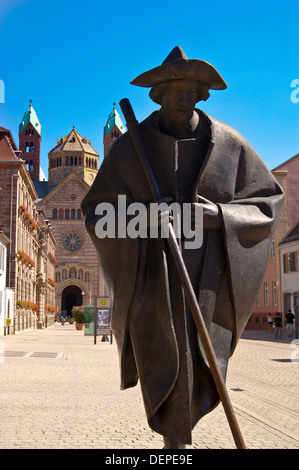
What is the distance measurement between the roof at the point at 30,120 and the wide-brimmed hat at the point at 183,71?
114577mm

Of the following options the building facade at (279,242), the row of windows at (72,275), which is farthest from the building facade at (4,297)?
the row of windows at (72,275)

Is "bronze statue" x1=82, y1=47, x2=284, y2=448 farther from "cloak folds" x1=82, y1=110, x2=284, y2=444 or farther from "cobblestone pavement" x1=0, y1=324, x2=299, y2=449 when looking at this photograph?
"cobblestone pavement" x1=0, y1=324, x2=299, y2=449

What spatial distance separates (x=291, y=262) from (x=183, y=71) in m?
37.9

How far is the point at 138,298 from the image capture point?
10.4 ft

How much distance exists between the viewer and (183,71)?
325 centimetres

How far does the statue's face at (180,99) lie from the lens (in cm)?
331

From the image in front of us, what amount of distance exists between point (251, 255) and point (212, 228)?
0.27 metres

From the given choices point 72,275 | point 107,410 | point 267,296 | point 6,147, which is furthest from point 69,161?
point 107,410

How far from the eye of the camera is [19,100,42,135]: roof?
114m

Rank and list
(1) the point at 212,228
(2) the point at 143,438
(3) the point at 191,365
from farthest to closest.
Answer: (2) the point at 143,438 < (1) the point at 212,228 < (3) the point at 191,365

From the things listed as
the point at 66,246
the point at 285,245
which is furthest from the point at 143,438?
the point at 66,246

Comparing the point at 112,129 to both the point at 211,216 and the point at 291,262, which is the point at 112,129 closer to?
the point at 291,262

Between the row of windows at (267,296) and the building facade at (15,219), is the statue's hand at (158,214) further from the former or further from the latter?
the row of windows at (267,296)
